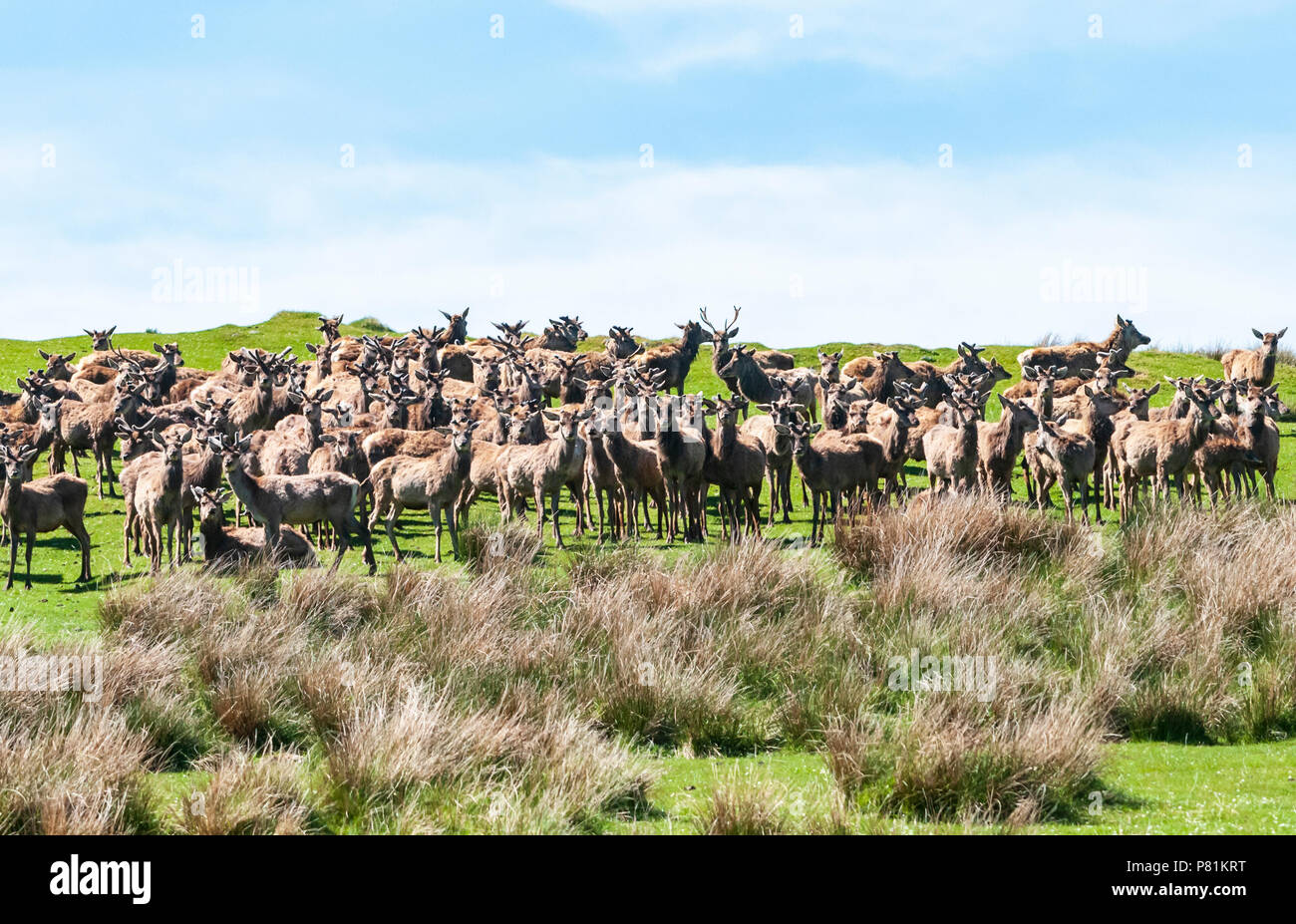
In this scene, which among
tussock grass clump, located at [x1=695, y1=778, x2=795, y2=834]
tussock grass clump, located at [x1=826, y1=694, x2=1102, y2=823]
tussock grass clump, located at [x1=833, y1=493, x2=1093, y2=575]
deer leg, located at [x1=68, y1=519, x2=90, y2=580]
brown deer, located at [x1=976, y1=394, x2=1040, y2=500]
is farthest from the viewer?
brown deer, located at [x1=976, y1=394, x2=1040, y2=500]

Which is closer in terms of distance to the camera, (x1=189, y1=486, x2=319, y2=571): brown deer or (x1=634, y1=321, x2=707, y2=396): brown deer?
(x1=189, y1=486, x2=319, y2=571): brown deer

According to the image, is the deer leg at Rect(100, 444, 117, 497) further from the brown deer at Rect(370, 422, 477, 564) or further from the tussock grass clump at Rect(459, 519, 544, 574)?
the tussock grass clump at Rect(459, 519, 544, 574)

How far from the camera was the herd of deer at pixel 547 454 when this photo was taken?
812 inches

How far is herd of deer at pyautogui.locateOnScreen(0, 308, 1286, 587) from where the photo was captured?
67.7 feet

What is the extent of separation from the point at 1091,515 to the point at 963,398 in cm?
324

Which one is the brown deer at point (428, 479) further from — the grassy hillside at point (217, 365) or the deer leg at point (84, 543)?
the deer leg at point (84, 543)

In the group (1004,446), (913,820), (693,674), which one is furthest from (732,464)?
(913,820)

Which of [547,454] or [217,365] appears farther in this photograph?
[217,365]

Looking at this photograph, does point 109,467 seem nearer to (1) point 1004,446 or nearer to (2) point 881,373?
(1) point 1004,446

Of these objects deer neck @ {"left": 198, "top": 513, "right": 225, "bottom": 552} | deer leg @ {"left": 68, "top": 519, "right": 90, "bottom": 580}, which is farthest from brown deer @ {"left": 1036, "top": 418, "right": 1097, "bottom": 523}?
deer leg @ {"left": 68, "top": 519, "right": 90, "bottom": 580}

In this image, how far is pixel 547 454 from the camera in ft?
76.4
